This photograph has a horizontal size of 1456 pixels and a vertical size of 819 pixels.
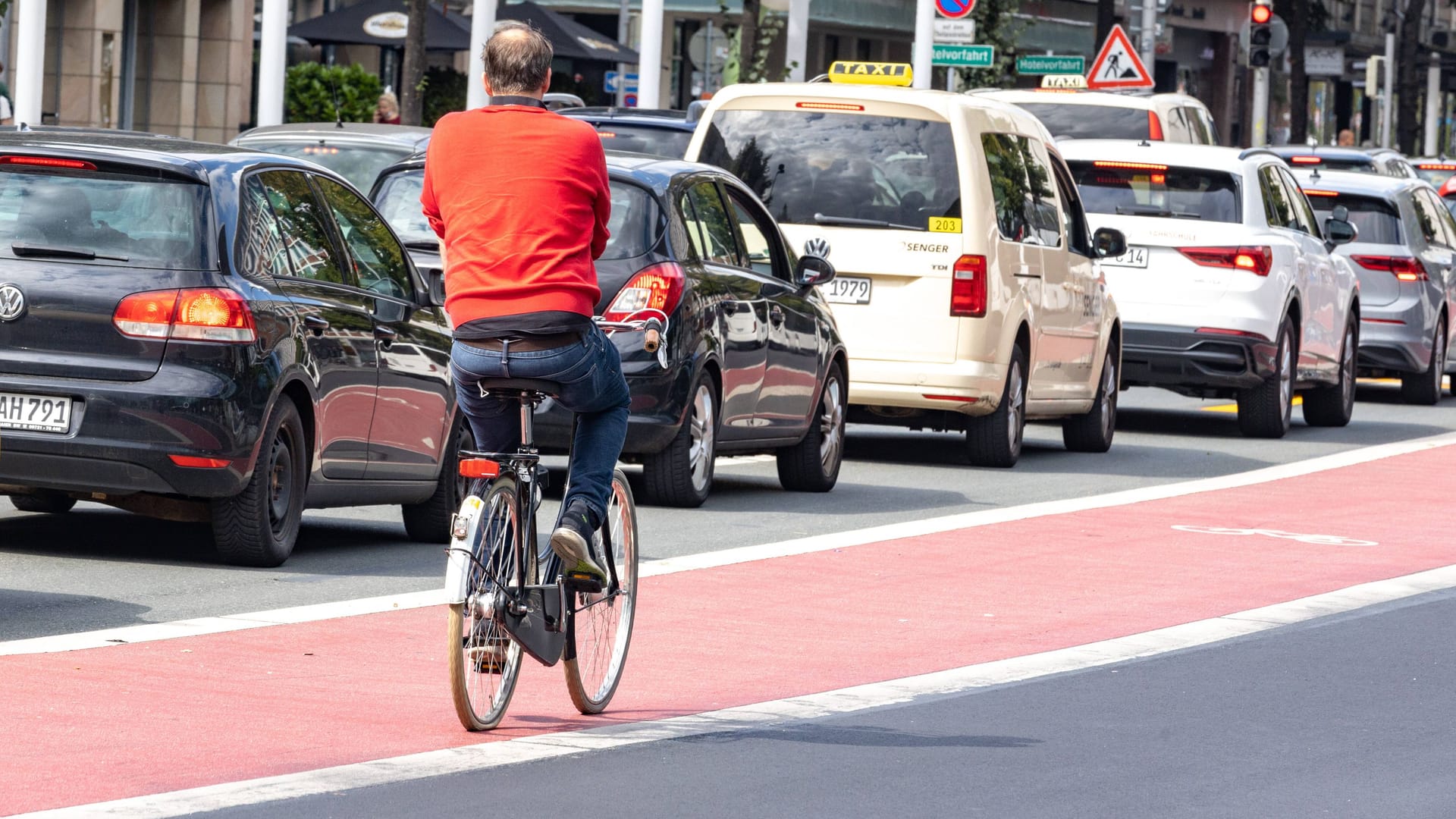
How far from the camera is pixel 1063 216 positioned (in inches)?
665

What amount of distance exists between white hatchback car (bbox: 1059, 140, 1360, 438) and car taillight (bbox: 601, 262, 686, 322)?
6.91 meters

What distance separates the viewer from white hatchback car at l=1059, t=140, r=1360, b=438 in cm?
1892

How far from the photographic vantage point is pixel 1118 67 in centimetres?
3678

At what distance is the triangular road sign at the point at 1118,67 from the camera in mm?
36469

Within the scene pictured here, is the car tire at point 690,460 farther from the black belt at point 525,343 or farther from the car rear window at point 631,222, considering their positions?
the black belt at point 525,343

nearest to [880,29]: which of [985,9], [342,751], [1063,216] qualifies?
[985,9]

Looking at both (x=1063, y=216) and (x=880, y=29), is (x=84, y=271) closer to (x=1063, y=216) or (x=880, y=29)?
(x=1063, y=216)

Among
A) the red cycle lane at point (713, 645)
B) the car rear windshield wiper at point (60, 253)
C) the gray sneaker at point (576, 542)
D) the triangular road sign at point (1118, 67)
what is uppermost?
the triangular road sign at point (1118, 67)

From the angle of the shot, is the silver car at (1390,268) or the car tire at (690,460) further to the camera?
the silver car at (1390,268)

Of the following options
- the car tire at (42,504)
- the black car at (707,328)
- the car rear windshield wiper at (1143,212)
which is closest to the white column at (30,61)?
the car rear windshield wiper at (1143,212)

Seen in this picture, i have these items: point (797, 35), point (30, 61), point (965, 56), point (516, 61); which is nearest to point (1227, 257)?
point (30, 61)

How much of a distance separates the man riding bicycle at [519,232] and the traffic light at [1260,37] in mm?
33365

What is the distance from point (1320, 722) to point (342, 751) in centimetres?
286

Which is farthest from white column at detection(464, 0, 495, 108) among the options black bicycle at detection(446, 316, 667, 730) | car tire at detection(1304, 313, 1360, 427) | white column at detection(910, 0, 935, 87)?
black bicycle at detection(446, 316, 667, 730)
